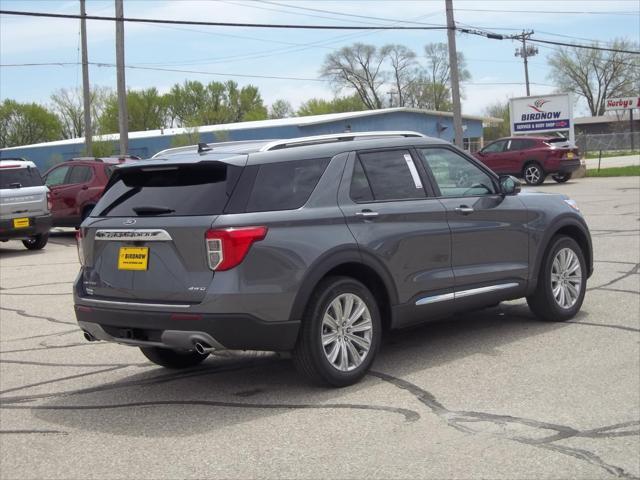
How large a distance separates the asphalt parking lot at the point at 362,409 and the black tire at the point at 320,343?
120 millimetres

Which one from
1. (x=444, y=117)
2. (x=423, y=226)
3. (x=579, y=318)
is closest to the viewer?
(x=423, y=226)

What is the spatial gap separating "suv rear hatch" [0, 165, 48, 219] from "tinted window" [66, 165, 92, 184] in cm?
136

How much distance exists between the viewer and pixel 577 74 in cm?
10012

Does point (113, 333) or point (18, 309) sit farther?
point (18, 309)

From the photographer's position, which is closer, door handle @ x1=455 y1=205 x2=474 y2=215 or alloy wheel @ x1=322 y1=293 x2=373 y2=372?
alloy wheel @ x1=322 y1=293 x2=373 y2=372

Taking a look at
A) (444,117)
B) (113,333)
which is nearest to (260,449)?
(113,333)

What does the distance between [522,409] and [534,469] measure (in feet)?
3.29

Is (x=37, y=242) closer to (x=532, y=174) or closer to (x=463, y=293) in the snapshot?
(x=463, y=293)

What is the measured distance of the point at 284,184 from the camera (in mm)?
5852

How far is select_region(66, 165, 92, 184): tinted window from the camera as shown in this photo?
749 inches

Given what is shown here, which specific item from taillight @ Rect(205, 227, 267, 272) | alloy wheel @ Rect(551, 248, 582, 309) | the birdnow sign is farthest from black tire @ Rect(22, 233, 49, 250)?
the birdnow sign

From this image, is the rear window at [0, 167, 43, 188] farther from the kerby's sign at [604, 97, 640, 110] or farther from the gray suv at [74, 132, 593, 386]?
the kerby's sign at [604, 97, 640, 110]

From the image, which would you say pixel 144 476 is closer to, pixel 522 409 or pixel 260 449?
pixel 260 449

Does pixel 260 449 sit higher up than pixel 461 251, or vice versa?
pixel 461 251
